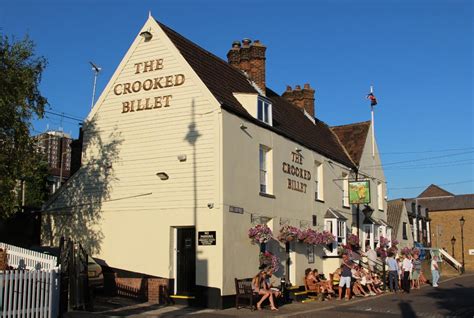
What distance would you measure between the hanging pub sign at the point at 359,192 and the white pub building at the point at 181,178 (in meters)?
3.46

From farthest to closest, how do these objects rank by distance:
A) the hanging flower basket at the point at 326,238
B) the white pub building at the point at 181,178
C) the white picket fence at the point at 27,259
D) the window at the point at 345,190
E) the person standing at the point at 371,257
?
the person standing at the point at 371,257, the window at the point at 345,190, the hanging flower basket at the point at 326,238, the white pub building at the point at 181,178, the white picket fence at the point at 27,259

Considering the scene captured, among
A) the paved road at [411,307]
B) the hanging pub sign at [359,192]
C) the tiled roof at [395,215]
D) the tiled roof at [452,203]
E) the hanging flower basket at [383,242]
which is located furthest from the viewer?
the tiled roof at [452,203]

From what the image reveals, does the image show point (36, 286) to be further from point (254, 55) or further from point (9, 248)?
point (254, 55)

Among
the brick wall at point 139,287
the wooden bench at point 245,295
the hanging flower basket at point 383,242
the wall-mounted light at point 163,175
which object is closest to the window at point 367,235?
the hanging flower basket at point 383,242

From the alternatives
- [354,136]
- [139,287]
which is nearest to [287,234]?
[139,287]

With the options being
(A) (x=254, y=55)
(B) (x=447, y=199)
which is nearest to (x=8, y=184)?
(A) (x=254, y=55)

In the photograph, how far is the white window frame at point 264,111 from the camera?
20.1 m

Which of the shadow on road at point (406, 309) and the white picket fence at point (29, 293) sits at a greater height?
the white picket fence at point (29, 293)

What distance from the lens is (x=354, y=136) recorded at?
104 feet

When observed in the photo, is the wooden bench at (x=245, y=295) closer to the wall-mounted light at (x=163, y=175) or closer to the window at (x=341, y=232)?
the wall-mounted light at (x=163, y=175)

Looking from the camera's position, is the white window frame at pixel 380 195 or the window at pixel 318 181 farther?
the white window frame at pixel 380 195

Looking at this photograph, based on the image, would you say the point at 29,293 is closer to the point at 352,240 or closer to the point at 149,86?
the point at 149,86

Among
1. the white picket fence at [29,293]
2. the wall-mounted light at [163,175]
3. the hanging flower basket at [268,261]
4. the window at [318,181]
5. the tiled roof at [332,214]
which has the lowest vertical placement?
the white picket fence at [29,293]

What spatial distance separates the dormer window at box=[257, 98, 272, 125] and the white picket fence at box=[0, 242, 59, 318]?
32.1 feet
